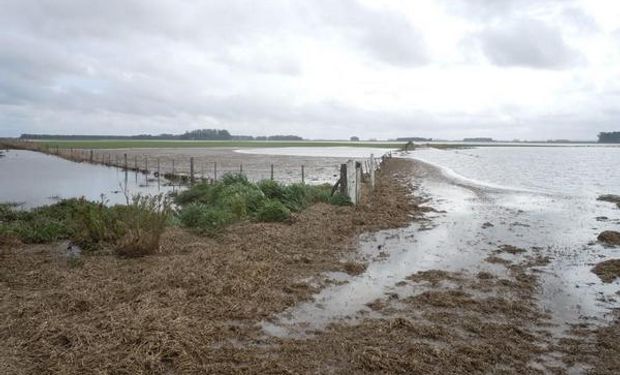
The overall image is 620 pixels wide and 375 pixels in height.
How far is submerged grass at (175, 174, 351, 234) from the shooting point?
1179 centimetres

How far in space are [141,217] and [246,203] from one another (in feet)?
17.8

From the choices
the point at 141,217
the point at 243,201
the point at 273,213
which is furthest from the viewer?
the point at 243,201

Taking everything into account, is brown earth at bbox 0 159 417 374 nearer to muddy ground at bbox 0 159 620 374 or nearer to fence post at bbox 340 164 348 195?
muddy ground at bbox 0 159 620 374

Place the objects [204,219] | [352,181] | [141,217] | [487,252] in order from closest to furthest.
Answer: [141,217], [487,252], [204,219], [352,181]

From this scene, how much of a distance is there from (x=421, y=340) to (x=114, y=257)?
5.68 m

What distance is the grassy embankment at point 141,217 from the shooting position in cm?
873

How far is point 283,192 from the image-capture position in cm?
1578

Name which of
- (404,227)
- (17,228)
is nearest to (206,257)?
(17,228)

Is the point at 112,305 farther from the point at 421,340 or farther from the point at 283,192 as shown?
the point at 283,192

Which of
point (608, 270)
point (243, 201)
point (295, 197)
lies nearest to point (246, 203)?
point (243, 201)

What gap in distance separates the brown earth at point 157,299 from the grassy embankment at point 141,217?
45 centimetres

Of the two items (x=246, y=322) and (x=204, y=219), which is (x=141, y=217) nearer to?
(x=204, y=219)

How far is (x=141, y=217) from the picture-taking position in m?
8.77

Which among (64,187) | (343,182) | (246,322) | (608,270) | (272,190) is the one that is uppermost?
(343,182)
